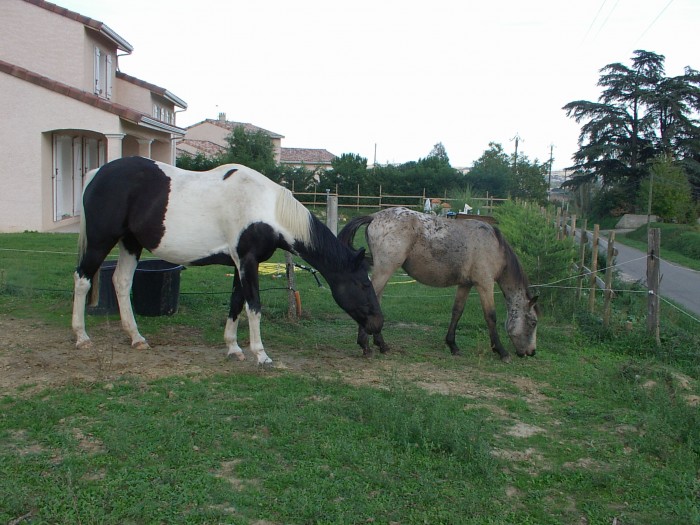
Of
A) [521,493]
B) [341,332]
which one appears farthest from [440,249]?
[521,493]

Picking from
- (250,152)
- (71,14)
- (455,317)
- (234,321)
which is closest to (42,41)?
(71,14)

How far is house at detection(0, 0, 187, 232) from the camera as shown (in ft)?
55.9

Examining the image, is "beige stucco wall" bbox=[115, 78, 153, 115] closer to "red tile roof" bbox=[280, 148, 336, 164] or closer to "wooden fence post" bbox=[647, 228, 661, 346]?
"wooden fence post" bbox=[647, 228, 661, 346]

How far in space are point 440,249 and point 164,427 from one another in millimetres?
4105

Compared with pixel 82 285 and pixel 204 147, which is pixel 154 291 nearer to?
pixel 82 285

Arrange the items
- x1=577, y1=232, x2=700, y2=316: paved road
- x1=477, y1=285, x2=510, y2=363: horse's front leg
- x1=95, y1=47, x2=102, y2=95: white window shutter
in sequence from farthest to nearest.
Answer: x1=95, y1=47, x2=102, y2=95: white window shutter → x1=577, y1=232, x2=700, y2=316: paved road → x1=477, y1=285, x2=510, y2=363: horse's front leg

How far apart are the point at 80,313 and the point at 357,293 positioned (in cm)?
293

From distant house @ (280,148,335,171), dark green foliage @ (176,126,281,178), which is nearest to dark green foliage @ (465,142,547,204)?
dark green foliage @ (176,126,281,178)

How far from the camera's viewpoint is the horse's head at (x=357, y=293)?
6445 mm

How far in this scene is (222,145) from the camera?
5291 centimetres

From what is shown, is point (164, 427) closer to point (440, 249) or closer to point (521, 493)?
point (521, 493)

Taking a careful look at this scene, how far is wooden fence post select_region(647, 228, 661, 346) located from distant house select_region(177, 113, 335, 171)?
31.0 meters

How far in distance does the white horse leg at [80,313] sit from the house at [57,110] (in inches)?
474

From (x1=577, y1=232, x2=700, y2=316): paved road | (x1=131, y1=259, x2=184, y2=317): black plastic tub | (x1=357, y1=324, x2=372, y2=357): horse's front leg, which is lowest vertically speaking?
(x1=577, y1=232, x2=700, y2=316): paved road
